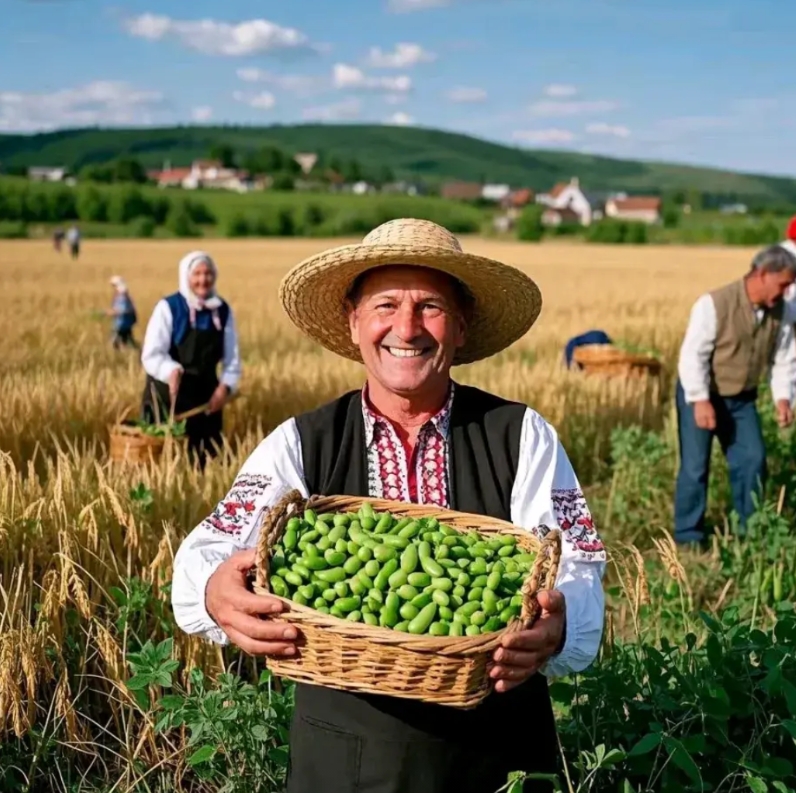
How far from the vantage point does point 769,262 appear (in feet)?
16.8

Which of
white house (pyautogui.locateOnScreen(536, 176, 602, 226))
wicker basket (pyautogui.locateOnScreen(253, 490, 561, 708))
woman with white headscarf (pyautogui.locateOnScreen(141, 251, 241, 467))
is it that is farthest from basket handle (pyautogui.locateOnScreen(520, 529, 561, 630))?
white house (pyautogui.locateOnScreen(536, 176, 602, 226))

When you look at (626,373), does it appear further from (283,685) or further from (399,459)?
(399,459)

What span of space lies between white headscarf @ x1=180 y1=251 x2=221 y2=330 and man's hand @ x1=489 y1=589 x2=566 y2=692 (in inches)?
181

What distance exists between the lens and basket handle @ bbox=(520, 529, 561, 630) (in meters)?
1.73

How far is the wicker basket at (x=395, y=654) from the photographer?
167 centimetres

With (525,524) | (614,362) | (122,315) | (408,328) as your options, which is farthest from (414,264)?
(122,315)

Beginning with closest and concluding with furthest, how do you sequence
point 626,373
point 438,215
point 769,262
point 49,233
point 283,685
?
point 283,685
point 769,262
point 626,373
point 49,233
point 438,215

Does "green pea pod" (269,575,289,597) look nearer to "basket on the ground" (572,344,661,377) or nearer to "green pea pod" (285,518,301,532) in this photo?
"green pea pod" (285,518,301,532)

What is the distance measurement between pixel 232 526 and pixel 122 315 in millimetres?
11542

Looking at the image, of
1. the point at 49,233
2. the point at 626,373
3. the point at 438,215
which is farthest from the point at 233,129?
the point at 626,373

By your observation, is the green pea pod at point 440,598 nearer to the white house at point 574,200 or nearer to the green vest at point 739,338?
the green vest at point 739,338

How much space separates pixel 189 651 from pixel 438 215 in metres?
74.5

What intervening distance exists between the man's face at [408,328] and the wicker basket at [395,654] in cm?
46

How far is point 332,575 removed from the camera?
1795mm
